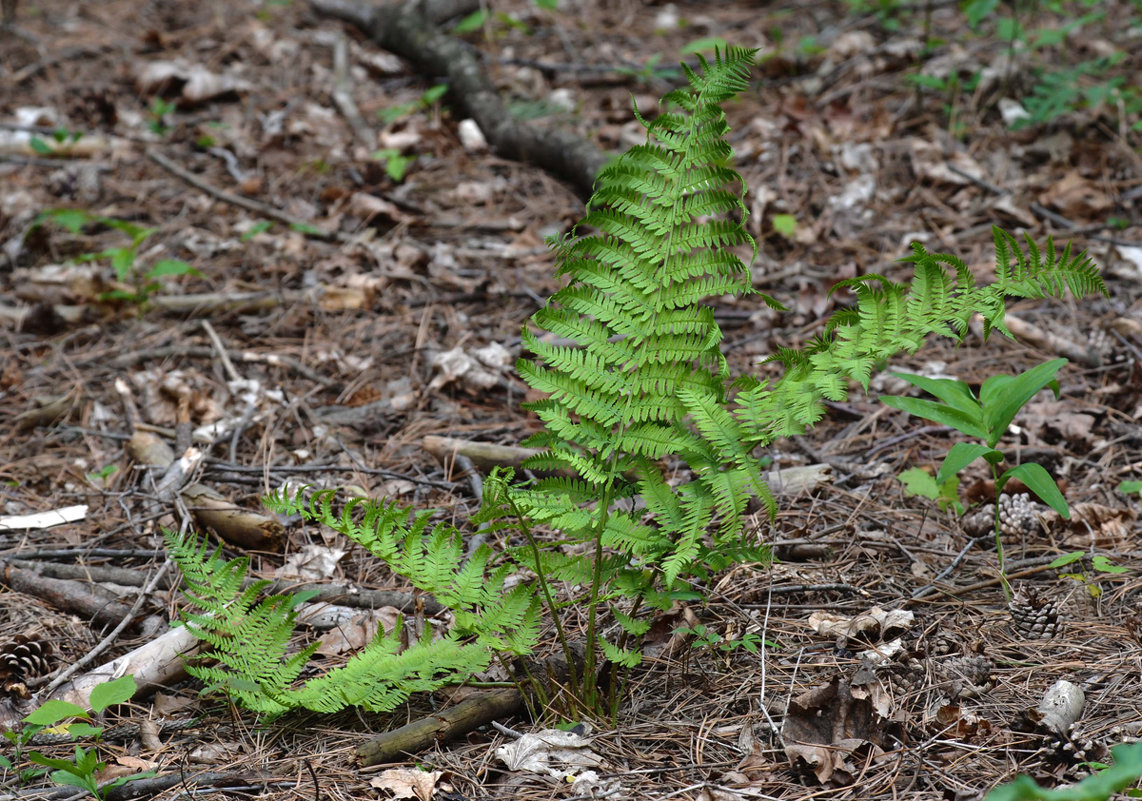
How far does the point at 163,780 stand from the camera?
1.97 metres

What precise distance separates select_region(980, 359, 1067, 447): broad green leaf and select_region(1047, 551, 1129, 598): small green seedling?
0.39m

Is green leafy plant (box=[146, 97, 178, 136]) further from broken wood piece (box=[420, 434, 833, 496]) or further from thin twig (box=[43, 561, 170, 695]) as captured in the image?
thin twig (box=[43, 561, 170, 695])

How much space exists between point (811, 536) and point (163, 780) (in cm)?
191

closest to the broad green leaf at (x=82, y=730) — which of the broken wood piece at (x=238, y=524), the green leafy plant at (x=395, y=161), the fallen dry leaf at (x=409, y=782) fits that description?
the fallen dry leaf at (x=409, y=782)

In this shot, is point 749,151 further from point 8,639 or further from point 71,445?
point 8,639

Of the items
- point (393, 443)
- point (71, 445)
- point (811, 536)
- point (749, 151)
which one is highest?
point (749, 151)

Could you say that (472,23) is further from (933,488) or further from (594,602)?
(594,602)

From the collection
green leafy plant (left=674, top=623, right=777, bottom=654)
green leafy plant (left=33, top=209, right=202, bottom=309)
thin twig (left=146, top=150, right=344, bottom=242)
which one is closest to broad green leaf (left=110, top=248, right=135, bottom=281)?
green leafy plant (left=33, top=209, right=202, bottom=309)

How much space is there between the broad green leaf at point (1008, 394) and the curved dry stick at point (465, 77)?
9.90ft

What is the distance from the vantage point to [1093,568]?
2520mm

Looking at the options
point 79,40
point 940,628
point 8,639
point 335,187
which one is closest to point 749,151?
point 335,187

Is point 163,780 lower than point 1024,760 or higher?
lower

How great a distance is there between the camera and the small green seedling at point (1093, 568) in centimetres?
241

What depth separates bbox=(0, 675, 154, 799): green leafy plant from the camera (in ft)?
6.01
